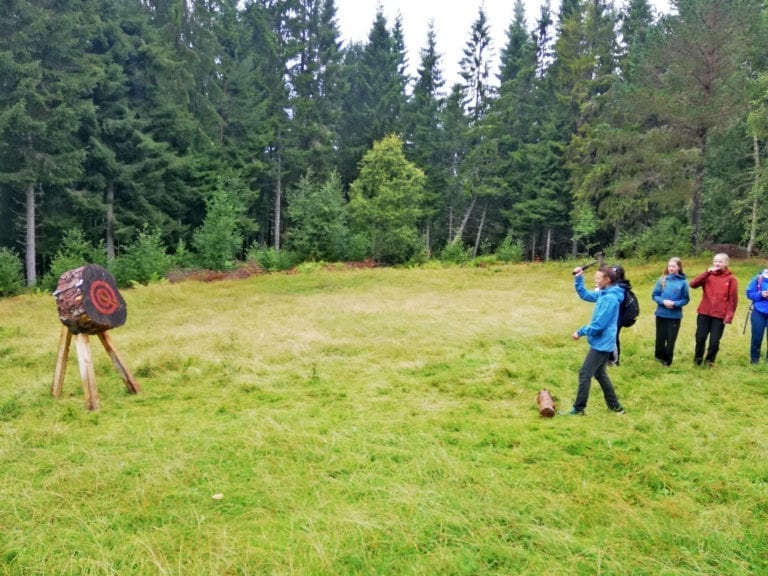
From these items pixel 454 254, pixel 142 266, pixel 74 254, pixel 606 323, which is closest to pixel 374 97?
pixel 454 254

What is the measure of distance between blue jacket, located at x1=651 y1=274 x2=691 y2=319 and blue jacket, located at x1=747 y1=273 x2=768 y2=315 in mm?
1012

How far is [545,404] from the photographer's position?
222 inches

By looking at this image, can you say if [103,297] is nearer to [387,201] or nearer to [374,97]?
[387,201]

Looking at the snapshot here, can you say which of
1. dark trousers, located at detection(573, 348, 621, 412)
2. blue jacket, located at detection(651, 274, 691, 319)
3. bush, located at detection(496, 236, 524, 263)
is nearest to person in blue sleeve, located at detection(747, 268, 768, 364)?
blue jacket, located at detection(651, 274, 691, 319)

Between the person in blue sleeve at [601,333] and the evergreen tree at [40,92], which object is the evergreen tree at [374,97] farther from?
the person in blue sleeve at [601,333]

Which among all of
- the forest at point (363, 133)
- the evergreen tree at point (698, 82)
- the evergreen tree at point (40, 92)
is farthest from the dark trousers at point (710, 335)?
the evergreen tree at point (40, 92)

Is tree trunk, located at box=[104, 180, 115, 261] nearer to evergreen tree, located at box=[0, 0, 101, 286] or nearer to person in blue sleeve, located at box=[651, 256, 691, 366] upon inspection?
evergreen tree, located at box=[0, 0, 101, 286]

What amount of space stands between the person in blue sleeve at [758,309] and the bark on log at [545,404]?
3941mm

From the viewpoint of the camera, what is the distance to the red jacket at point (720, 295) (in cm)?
706

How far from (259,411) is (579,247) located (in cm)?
3399

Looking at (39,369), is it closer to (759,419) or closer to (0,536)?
(0,536)

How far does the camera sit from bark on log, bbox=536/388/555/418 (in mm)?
5492

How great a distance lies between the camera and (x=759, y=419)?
536 cm

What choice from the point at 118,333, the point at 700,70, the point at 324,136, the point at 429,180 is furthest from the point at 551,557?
the point at 429,180
